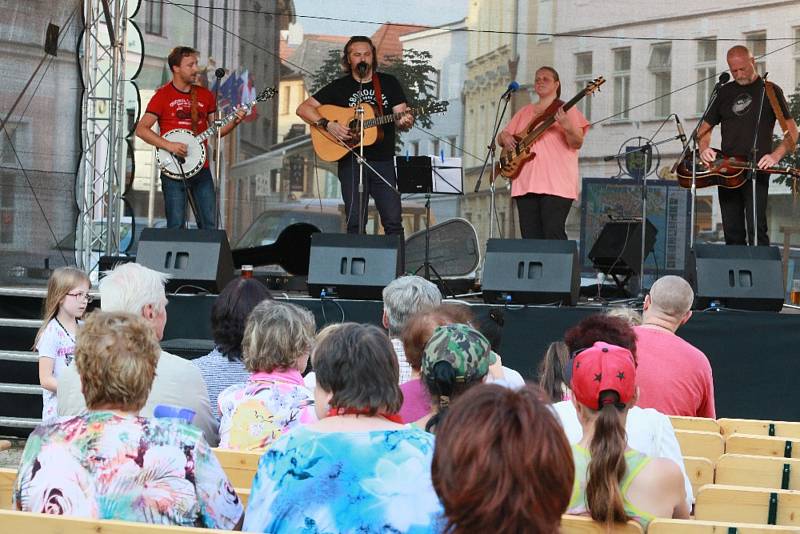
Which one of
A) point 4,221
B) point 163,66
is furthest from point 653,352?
point 163,66

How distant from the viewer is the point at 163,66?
31.9 feet

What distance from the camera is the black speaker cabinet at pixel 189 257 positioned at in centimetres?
647

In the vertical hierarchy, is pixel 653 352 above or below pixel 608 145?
below

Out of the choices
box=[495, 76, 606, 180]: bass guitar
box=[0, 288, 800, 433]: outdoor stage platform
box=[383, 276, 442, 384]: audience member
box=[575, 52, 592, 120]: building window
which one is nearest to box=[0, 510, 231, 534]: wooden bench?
box=[383, 276, 442, 384]: audience member

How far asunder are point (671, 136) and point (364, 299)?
415 cm

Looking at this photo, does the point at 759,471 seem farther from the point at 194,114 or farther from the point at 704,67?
the point at 704,67

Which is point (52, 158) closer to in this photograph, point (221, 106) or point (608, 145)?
point (221, 106)

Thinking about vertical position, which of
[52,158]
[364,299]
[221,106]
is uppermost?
[221,106]

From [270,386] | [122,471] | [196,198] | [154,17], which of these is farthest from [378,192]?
[122,471]

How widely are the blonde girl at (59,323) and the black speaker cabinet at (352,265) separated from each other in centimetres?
187

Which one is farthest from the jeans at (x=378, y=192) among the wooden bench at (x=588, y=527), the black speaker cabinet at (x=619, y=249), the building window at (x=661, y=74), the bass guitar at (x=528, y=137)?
the wooden bench at (x=588, y=527)

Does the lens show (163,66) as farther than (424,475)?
Yes

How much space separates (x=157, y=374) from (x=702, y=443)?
5.14ft

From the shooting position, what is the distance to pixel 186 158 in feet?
25.1
